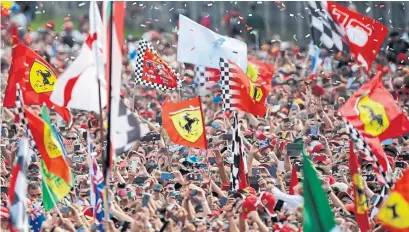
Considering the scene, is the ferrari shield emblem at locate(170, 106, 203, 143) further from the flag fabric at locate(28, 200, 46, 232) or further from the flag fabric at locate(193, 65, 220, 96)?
the flag fabric at locate(193, 65, 220, 96)

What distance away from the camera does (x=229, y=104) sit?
2177 centimetres

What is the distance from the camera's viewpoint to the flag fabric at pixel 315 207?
14.9 metres

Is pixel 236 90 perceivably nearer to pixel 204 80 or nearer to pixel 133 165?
pixel 133 165

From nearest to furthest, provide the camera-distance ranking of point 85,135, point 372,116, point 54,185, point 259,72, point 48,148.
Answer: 1. point 372,116
2. point 48,148
3. point 54,185
4. point 85,135
5. point 259,72

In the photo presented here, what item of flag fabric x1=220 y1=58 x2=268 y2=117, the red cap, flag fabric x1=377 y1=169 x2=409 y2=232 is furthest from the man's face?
flag fabric x1=377 y1=169 x2=409 y2=232

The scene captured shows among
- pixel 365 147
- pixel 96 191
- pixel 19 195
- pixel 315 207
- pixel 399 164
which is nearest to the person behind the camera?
pixel 315 207

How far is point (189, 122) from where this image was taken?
22.2m

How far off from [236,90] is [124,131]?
6.59 meters

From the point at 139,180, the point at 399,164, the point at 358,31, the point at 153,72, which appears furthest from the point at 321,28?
the point at 153,72

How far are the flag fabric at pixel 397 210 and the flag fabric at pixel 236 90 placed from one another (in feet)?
20.5

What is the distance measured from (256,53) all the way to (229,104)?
13.7 meters

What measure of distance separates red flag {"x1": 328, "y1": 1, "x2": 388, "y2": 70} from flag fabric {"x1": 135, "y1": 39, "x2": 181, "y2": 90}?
5.55 m

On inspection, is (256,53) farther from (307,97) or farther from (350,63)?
(307,97)

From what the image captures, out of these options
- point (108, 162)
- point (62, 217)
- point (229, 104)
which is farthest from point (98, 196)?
point (229, 104)
